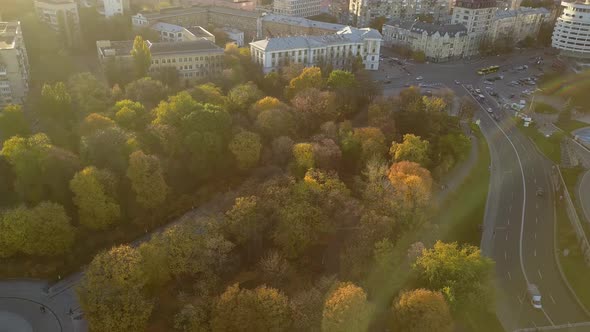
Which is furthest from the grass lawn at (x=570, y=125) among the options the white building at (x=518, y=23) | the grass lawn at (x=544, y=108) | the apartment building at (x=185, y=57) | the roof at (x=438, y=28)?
the apartment building at (x=185, y=57)

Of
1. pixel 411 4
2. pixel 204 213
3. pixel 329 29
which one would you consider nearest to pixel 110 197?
pixel 204 213

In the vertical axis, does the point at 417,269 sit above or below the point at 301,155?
below

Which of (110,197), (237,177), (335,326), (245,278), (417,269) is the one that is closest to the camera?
(335,326)

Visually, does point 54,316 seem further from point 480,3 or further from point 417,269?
point 480,3

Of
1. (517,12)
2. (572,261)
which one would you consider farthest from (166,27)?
(517,12)

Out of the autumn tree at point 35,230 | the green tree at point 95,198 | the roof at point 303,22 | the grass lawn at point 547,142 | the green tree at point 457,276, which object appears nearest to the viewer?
the green tree at point 457,276

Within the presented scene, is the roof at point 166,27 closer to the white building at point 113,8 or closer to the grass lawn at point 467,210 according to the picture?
the white building at point 113,8
